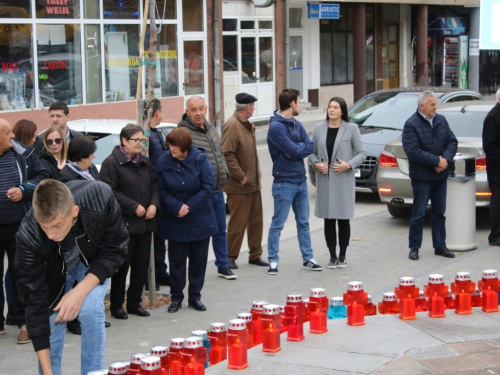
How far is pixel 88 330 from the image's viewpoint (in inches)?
198

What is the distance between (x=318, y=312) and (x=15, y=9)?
14883 mm

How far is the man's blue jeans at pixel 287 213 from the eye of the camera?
9289 millimetres

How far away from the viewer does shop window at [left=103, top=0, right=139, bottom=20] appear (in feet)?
70.7

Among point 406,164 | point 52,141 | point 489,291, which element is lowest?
point 489,291

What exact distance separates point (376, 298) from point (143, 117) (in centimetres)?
284

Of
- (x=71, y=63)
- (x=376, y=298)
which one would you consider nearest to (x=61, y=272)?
(x=376, y=298)

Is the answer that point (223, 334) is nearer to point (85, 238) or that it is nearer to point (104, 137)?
point (85, 238)

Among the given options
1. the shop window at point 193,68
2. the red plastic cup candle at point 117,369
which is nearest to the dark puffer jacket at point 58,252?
the red plastic cup candle at point 117,369

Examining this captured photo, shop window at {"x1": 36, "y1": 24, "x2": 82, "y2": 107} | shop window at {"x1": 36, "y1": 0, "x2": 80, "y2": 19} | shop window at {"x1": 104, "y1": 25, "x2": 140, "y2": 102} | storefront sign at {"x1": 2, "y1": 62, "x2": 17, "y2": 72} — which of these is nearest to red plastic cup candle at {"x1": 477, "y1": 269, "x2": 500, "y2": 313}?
storefront sign at {"x1": 2, "y1": 62, "x2": 17, "y2": 72}

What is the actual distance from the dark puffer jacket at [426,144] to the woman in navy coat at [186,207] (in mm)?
2889

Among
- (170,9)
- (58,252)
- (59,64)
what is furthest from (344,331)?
(170,9)

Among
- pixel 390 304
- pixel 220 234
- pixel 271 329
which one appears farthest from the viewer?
pixel 220 234

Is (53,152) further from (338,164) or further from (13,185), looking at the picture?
(338,164)

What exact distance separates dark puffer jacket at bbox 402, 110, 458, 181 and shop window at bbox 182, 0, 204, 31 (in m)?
15.5
